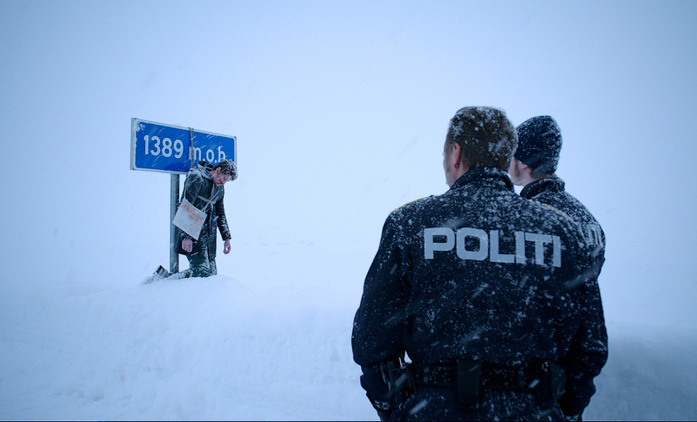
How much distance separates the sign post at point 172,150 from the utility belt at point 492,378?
4.48m

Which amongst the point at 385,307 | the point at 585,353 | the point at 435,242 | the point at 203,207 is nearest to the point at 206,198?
the point at 203,207

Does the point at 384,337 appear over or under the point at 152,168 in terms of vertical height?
under

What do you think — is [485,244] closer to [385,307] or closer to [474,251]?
[474,251]

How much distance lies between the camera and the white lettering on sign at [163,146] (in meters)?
4.55

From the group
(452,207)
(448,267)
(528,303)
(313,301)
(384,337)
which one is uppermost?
(452,207)

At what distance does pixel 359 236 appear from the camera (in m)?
15.2

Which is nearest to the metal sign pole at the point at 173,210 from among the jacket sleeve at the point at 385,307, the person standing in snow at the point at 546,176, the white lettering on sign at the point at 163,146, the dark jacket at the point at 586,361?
the white lettering on sign at the point at 163,146

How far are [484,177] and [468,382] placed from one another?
73 centimetres

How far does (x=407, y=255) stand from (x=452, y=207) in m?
0.24

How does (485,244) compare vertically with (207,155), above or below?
below

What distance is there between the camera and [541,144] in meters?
2.38

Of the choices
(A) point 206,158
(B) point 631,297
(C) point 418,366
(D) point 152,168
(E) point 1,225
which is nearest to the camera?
(C) point 418,366

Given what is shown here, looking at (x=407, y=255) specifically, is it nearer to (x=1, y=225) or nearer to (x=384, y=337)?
(x=384, y=337)

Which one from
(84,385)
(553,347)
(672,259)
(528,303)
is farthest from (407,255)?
(672,259)
